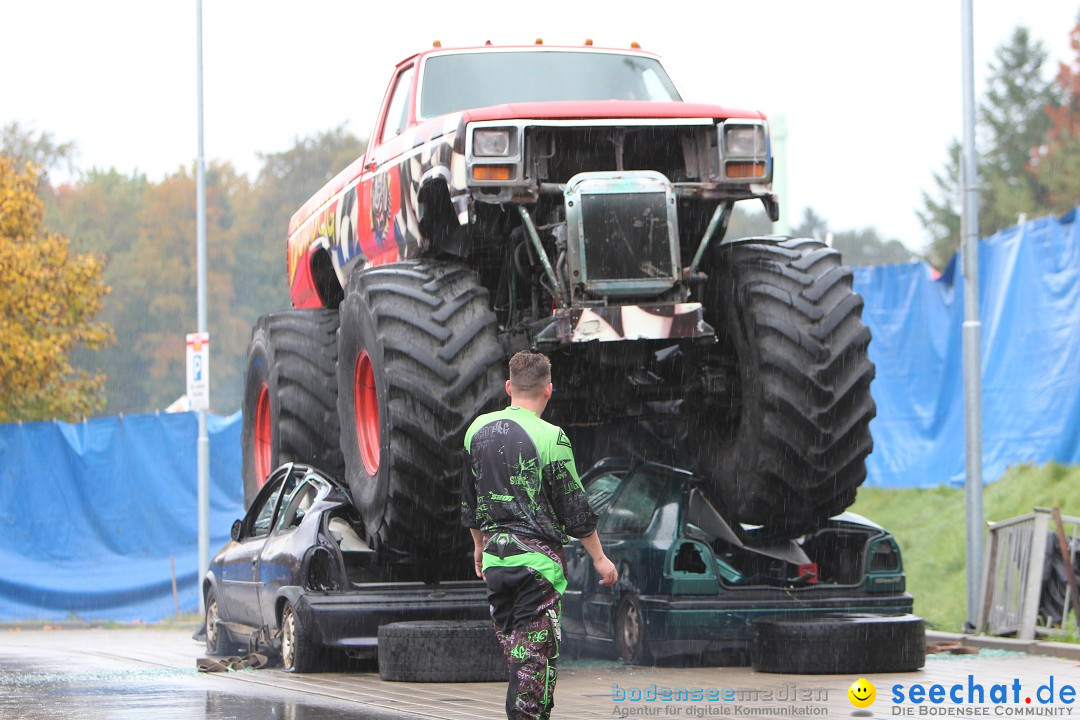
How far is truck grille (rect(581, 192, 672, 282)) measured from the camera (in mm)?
10273

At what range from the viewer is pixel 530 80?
12.5m

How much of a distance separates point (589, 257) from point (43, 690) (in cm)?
444

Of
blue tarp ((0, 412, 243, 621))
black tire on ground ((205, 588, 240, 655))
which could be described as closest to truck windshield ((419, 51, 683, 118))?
black tire on ground ((205, 588, 240, 655))

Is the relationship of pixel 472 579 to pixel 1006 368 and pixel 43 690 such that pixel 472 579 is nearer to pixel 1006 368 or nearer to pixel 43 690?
pixel 43 690

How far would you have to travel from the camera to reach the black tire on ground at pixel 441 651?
412 inches

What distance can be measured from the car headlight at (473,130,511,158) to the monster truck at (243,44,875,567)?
0.01 metres

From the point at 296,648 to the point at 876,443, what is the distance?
1121cm

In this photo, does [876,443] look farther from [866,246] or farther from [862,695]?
[866,246]

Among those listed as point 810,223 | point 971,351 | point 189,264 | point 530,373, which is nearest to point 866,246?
point 810,223

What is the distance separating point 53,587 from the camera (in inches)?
889

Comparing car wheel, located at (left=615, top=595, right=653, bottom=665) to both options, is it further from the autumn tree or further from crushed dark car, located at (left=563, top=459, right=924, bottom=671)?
the autumn tree

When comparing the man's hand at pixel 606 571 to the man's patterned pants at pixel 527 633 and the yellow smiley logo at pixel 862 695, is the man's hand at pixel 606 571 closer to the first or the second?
the man's patterned pants at pixel 527 633

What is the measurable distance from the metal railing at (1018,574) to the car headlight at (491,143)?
4999 mm

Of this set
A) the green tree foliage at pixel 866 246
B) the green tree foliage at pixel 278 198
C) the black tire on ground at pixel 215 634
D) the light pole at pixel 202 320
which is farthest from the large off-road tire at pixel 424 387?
the green tree foliage at pixel 866 246
